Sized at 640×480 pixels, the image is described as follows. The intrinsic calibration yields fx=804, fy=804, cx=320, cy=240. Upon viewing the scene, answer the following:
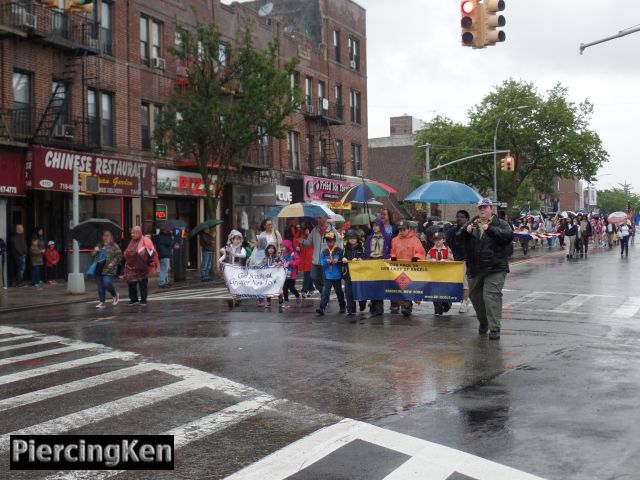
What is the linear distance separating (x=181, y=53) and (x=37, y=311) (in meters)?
13.8

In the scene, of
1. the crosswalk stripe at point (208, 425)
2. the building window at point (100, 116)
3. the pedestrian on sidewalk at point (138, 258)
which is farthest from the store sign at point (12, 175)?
the crosswalk stripe at point (208, 425)

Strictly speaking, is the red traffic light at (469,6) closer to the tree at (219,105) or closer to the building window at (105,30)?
the tree at (219,105)

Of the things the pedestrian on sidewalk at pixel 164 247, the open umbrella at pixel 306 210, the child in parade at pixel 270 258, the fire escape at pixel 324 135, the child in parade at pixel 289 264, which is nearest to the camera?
the child in parade at pixel 270 258

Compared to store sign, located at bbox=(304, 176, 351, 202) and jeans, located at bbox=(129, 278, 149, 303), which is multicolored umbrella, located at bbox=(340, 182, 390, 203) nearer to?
jeans, located at bbox=(129, 278, 149, 303)

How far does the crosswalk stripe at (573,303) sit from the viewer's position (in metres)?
15.7

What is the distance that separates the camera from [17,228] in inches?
955

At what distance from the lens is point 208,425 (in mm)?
6793

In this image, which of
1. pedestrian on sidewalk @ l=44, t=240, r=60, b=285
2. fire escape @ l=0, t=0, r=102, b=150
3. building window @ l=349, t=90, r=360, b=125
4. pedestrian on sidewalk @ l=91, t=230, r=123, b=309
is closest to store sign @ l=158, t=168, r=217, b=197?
fire escape @ l=0, t=0, r=102, b=150

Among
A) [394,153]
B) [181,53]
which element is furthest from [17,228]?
[394,153]

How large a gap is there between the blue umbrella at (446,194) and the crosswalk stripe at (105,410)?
28.9 feet

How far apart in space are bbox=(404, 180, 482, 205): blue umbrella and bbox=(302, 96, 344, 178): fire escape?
27.0m

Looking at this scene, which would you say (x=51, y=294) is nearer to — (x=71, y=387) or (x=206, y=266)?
(x=206, y=266)

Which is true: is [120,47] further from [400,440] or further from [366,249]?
[400,440]

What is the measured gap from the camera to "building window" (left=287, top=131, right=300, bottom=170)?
4244cm
